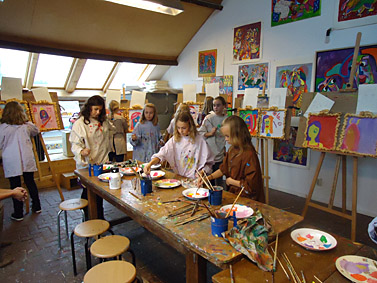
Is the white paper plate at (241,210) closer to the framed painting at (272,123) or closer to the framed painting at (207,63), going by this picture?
the framed painting at (272,123)

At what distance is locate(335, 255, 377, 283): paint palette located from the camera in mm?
1146

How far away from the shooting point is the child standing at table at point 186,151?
2.64 metres

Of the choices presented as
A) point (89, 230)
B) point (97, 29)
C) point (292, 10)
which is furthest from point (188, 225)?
point (97, 29)

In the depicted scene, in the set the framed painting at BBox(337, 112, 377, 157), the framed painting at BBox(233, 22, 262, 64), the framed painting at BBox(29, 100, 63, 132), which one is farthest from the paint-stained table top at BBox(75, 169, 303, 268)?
the framed painting at BBox(233, 22, 262, 64)

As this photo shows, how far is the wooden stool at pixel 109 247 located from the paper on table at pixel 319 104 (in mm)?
2796

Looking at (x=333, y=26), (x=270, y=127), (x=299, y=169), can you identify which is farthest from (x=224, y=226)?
(x=333, y=26)

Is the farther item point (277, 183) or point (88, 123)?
point (277, 183)

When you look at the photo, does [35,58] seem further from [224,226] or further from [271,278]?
[271,278]

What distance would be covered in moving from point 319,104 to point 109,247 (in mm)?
2966

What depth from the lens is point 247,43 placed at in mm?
5117

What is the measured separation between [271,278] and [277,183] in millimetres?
3968

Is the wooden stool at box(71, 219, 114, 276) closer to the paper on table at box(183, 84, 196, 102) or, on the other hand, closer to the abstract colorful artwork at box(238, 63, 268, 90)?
the paper on table at box(183, 84, 196, 102)

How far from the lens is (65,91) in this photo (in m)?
6.87

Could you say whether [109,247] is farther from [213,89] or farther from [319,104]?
[213,89]
